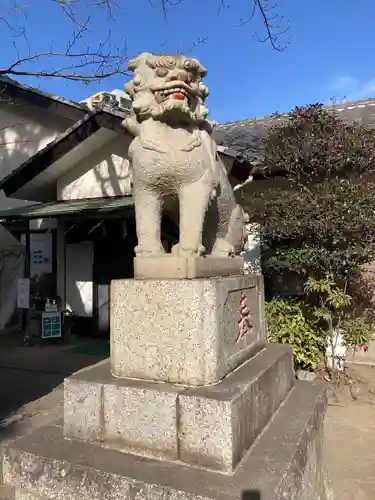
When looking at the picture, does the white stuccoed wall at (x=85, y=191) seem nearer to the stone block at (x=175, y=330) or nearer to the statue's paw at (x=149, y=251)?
the statue's paw at (x=149, y=251)

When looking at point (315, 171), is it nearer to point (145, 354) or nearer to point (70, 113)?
point (145, 354)

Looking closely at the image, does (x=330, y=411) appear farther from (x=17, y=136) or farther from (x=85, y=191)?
(x=17, y=136)

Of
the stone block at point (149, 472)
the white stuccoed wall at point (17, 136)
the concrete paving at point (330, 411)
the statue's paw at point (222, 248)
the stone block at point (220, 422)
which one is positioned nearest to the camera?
the stone block at point (149, 472)

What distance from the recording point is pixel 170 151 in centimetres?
227

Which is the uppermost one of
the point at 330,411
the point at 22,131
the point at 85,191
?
the point at 22,131

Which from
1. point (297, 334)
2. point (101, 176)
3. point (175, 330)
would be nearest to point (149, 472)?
point (175, 330)

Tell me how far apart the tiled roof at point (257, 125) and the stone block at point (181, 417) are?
5.45 metres

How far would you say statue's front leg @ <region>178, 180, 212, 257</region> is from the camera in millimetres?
2266

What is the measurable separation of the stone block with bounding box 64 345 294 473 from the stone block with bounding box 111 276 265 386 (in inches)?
2.9

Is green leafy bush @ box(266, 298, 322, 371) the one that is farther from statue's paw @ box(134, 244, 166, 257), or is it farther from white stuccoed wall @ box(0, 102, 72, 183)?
white stuccoed wall @ box(0, 102, 72, 183)

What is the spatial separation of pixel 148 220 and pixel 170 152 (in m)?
0.42

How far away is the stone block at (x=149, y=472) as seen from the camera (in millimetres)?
1772

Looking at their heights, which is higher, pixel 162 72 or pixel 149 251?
pixel 162 72

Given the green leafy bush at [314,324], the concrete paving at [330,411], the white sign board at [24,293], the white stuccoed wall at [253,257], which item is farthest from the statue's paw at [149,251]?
the white sign board at [24,293]
